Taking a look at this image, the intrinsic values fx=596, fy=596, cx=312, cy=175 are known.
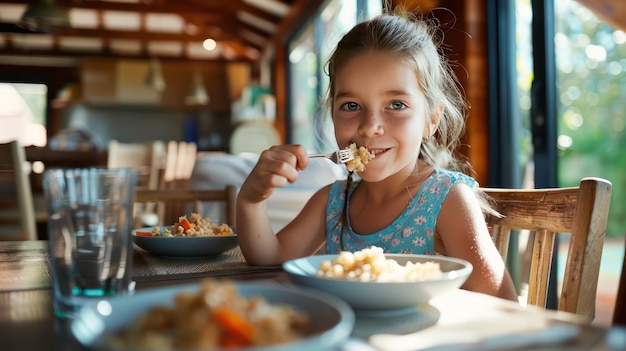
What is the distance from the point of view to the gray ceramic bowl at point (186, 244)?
1016mm

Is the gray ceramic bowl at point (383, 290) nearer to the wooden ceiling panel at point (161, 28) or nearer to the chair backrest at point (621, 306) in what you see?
the chair backrest at point (621, 306)

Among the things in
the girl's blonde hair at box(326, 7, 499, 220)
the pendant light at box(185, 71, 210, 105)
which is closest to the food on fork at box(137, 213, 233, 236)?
the girl's blonde hair at box(326, 7, 499, 220)

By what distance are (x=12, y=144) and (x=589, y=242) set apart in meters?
1.92

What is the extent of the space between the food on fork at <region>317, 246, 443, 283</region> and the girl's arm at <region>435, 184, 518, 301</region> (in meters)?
0.28

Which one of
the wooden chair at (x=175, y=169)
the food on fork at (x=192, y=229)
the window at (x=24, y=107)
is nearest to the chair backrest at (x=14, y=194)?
the wooden chair at (x=175, y=169)

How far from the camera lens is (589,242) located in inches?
33.2

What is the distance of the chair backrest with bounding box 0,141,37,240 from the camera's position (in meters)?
2.13

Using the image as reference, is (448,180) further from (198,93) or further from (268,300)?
(198,93)

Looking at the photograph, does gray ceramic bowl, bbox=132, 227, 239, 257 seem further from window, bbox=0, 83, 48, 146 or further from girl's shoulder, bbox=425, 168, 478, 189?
window, bbox=0, 83, 48, 146

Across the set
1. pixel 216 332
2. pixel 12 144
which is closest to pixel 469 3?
pixel 12 144

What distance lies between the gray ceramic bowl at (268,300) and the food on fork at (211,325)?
0.05 ft

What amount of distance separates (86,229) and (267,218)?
0.56 m

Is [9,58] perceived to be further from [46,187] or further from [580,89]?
[46,187]

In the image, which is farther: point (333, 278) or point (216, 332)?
point (333, 278)
